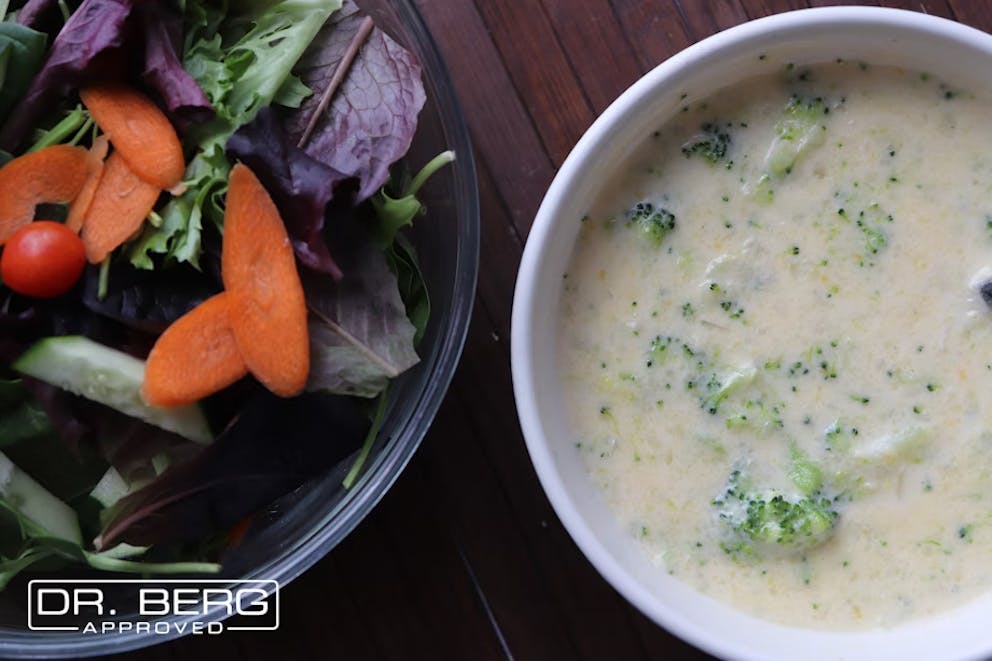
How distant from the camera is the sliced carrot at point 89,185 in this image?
1138mm

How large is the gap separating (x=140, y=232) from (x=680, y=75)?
669 mm

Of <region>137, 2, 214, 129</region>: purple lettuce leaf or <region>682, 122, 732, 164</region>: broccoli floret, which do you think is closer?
<region>137, 2, 214, 129</region>: purple lettuce leaf

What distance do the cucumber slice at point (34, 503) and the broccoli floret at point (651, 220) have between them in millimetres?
799

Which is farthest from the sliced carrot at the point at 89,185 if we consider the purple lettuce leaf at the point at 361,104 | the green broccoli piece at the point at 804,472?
the green broccoli piece at the point at 804,472

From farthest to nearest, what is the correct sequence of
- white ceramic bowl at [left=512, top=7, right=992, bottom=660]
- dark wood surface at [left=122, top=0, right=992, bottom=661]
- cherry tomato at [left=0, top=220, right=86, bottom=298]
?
dark wood surface at [left=122, top=0, right=992, bottom=661] → white ceramic bowl at [left=512, top=7, right=992, bottom=660] → cherry tomato at [left=0, top=220, right=86, bottom=298]

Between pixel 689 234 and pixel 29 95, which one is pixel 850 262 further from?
pixel 29 95

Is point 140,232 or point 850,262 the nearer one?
point 140,232

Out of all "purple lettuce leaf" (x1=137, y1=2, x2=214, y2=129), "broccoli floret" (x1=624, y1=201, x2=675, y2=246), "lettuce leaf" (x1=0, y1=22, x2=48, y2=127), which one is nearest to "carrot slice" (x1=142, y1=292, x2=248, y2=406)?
"purple lettuce leaf" (x1=137, y1=2, x2=214, y2=129)

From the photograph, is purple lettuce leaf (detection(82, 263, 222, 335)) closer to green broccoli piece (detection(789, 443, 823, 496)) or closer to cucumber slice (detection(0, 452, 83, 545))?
cucumber slice (detection(0, 452, 83, 545))

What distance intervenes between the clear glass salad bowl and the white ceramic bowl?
10 cm

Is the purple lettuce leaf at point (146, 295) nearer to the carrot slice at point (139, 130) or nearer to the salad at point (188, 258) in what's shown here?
the salad at point (188, 258)

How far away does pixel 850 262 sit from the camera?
4.07 ft

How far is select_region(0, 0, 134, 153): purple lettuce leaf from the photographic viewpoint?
1.12 metres

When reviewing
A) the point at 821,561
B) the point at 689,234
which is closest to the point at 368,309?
the point at 689,234
